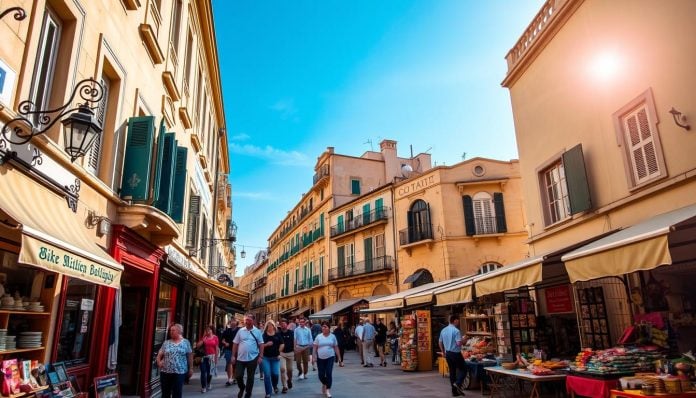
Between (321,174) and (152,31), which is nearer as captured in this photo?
(152,31)

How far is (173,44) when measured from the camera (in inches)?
445

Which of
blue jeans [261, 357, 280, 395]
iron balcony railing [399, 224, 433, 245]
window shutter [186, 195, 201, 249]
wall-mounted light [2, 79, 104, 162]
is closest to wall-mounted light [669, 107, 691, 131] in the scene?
wall-mounted light [2, 79, 104, 162]

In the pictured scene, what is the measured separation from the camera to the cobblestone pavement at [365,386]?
33.8 ft

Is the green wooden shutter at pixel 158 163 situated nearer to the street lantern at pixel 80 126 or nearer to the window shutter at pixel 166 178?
the window shutter at pixel 166 178

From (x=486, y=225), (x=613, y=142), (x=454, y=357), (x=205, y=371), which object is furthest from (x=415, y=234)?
(x=613, y=142)

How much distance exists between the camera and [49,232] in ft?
14.6

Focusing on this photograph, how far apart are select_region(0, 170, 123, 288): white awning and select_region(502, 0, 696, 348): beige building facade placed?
6.39 metres

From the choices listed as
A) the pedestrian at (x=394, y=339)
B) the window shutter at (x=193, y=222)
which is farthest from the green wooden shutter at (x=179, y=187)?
the pedestrian at (x=394, y=339)

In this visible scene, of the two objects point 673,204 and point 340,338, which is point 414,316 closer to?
point 340,338

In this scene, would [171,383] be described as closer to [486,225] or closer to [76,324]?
[76,324]

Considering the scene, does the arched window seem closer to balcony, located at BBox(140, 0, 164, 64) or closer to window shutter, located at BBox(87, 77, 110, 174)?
balcony, located at BBox(140, 0, 164, 64)

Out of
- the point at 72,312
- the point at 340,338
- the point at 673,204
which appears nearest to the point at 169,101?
the point at 72,312

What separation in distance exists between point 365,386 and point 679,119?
9080 mm

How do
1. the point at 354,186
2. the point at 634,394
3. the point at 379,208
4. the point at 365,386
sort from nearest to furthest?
the point at 634,394 → the point at 365,386 → the point at 379,208 → the point at 354,186
